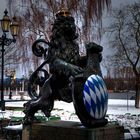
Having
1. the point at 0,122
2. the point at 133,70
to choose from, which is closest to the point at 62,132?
the point at 0,122

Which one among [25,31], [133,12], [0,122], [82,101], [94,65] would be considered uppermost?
[133,12]

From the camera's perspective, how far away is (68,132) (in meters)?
5.24

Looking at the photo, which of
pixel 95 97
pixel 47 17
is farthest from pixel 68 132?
pixel 47 17

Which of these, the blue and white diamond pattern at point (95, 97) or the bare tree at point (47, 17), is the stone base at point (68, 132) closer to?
the blue and white diamond pattern at point (95, 97)

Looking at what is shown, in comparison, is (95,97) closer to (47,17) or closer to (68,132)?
(68,132)

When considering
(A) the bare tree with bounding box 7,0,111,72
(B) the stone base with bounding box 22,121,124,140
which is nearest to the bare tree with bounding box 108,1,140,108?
(A) the bare tree with bounding box 7,0,111,72

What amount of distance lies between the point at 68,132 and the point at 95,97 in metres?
0.57

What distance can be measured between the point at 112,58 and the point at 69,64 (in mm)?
24673

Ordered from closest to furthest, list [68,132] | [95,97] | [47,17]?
[95,97] → [68,132] → [47,17]

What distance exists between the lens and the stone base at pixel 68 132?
5.02 meters

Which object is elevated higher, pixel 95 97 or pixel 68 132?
pixel 95 97

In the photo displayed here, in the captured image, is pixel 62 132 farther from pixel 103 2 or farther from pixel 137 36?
pixel 137 36

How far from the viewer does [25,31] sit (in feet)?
78.3

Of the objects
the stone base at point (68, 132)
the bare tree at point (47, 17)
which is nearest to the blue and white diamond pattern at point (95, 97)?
the stone base at point (68, 132)
